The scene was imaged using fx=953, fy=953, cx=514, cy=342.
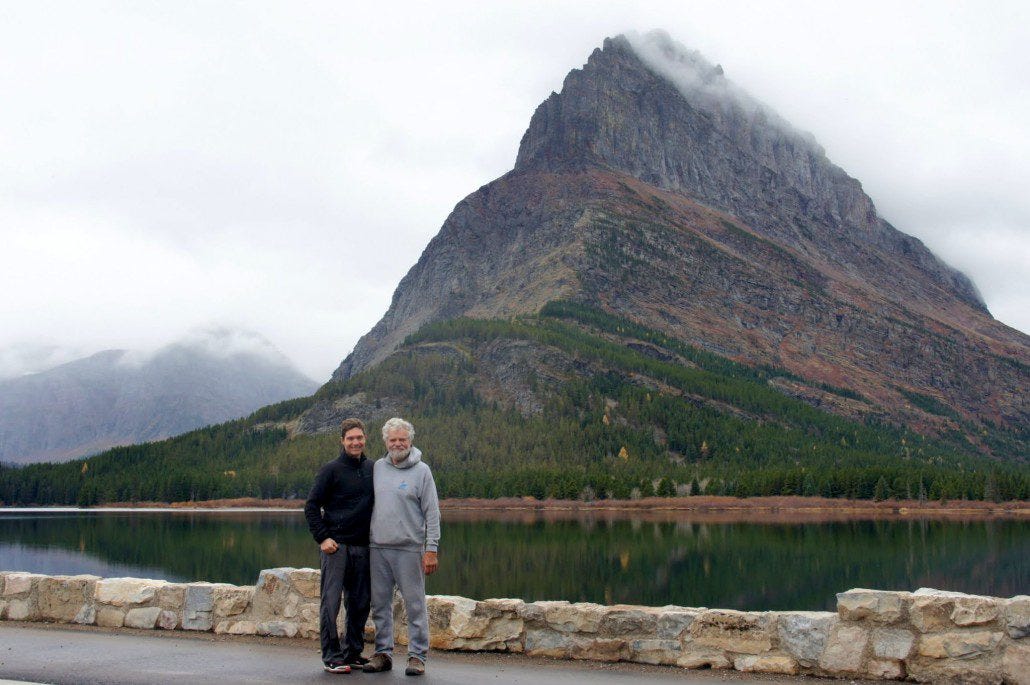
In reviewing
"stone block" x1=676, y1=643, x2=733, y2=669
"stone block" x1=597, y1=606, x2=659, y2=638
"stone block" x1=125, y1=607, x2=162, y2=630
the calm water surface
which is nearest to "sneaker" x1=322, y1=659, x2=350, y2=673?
"stone block" x1=597, y1=606, x2=659, y2=638

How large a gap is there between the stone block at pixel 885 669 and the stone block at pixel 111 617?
1392 cm

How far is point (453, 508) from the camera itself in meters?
165

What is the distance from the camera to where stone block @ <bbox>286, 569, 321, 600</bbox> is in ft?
58.3

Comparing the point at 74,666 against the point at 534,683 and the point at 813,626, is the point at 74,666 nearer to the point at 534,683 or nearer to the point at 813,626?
the point at 534,683

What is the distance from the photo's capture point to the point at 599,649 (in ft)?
53.0

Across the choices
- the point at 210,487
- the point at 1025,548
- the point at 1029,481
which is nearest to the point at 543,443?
the point at 210,487

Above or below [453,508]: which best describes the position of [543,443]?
above

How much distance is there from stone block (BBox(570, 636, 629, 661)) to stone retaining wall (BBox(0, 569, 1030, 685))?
0.06 feet

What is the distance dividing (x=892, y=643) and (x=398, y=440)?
27.0 feet

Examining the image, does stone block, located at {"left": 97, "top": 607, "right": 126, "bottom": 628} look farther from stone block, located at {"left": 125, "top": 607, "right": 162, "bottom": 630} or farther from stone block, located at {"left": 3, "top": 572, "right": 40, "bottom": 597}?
stone block, located at {"left": 3, "top": 572, "right": 40, "bottom": 597}

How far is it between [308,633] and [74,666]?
4214 millimetres

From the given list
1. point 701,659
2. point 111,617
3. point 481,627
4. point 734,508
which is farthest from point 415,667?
point 734,508

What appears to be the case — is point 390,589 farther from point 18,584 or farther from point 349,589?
point 18,584

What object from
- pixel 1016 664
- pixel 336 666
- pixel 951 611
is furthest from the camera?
pixel 336 666
